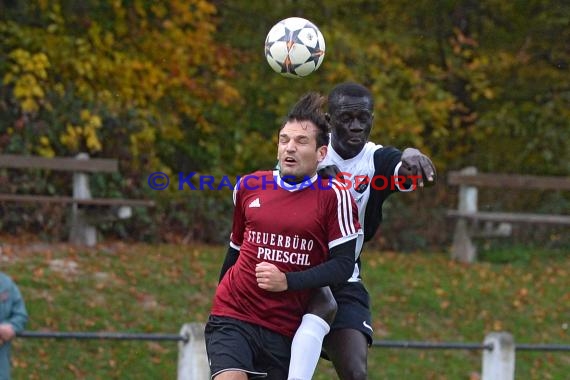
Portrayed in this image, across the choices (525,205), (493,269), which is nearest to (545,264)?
(493,269)

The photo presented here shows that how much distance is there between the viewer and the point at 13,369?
29.1ft

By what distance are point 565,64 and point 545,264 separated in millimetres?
3930

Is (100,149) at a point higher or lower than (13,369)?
higher

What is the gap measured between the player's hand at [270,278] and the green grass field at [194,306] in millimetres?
4370

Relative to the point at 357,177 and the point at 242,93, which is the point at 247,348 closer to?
the point at 357,177

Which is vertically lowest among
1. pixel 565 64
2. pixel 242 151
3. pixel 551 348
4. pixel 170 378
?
pixel 170 378

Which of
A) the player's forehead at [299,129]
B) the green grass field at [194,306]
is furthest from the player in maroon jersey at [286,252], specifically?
the green grass field at [194,306]

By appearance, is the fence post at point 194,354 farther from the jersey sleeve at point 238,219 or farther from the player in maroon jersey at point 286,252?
the player in maroon jersey at point 286,252

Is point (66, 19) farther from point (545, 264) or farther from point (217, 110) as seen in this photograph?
point (545, 264)

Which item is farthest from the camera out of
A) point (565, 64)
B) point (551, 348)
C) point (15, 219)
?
point (565, 64)

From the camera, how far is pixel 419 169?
5184mm

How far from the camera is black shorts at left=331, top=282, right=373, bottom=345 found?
5.43 meters

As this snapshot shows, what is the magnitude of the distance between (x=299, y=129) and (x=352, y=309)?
98 centimetres

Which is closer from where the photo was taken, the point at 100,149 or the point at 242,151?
the point at 100,149
